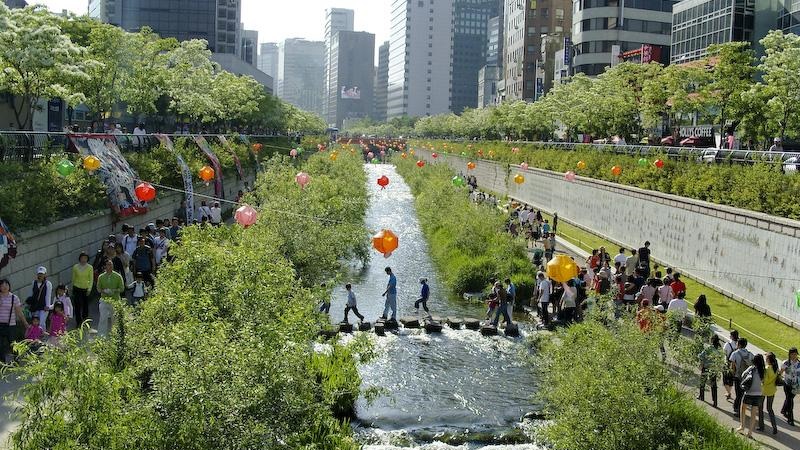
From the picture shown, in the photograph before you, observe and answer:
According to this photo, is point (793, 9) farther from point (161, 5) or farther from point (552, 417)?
point (161, 5)

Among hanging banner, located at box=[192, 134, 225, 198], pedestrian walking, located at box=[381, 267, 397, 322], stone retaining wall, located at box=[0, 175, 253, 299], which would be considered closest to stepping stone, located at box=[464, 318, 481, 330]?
pedestrian walking, located at box=[381, 267, 397, 322]

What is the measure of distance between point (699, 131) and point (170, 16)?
87016 mm

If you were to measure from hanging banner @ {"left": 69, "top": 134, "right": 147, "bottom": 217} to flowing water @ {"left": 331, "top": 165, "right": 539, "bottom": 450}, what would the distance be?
802 centimetres

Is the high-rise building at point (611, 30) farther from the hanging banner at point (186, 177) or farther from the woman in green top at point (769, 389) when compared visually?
the woman in green top at point (769, 389)

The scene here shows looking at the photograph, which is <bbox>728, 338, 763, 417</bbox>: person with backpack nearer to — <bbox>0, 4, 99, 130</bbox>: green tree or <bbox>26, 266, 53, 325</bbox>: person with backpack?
<bbox>26, 266, 53, 325</bbox>: person with backpack

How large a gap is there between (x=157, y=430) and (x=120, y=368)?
163 inches

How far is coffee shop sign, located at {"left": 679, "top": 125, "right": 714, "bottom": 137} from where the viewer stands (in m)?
59.6

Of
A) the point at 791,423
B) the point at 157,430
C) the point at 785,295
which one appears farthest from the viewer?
the point at 785,295

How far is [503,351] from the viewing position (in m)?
24.4

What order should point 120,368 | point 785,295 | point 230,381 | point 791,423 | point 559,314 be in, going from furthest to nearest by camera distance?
1. point 559,314
2. point 785,295
3. point 791,423
4. point 120,368
5. point 230,381

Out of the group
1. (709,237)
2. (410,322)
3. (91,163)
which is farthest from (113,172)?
(709,237)

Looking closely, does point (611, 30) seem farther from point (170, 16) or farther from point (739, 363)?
point (739, 363)

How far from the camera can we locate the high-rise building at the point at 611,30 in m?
92.4

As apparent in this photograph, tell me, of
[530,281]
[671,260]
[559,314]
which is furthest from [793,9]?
[559,314]
